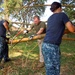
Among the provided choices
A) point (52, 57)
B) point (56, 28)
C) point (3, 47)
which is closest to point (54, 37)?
point (56, 28)

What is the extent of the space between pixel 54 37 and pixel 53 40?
0.06 meters

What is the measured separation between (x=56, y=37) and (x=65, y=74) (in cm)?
284

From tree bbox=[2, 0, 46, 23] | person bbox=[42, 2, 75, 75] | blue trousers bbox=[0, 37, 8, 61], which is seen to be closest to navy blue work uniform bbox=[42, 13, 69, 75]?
person bbox=[42, 2, 75, 75]

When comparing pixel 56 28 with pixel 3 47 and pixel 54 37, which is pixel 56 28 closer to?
pixel 54 37

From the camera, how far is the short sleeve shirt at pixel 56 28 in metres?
3.90

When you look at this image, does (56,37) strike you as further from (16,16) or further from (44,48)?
(16,16)

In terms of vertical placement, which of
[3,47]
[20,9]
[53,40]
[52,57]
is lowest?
[3,47]

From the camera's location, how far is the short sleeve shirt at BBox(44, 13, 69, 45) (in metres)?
3.90

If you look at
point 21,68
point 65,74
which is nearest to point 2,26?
point 21,68

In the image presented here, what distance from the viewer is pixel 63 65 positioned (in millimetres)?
7617

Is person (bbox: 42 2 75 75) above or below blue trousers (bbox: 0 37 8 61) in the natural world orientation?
above

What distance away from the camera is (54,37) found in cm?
400

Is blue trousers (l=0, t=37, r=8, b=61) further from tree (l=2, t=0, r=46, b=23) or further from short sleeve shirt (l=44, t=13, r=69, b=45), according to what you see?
short sleeve shirt (l=44, t=13, r=69, b=45)

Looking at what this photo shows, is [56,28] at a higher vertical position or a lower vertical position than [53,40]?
higher
